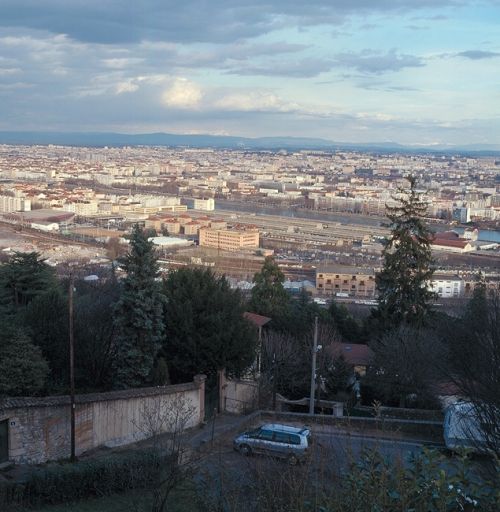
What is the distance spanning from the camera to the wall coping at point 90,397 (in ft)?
25.7

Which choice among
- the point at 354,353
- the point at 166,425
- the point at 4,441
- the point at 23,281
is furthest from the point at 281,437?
the point at 23,281

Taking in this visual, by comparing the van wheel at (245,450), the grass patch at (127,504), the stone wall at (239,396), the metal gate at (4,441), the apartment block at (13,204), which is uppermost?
the metal gate at (4,441)

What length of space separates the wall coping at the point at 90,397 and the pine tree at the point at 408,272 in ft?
23.1

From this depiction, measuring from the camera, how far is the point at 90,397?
343 inches

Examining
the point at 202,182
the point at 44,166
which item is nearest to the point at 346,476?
the point at 202,182

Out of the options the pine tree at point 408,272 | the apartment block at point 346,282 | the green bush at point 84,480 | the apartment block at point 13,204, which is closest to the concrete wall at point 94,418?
the green bush at point 84,480

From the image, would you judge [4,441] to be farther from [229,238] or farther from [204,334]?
[229,238]

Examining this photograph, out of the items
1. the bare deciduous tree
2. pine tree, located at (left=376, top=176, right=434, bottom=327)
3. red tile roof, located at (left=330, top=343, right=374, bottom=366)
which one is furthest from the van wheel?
pine tree, located at (left=376, top=176, right=434, bottom=327)

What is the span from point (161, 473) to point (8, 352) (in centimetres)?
290

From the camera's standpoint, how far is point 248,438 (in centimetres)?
873

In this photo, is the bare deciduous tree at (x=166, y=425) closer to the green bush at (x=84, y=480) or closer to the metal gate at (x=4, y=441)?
the green bush at (x=84, y=480)

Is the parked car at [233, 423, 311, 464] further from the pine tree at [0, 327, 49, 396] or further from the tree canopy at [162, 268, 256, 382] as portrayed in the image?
the tree canopy at [162, 268, 256, 382]

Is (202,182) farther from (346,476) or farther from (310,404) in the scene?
(346,476)

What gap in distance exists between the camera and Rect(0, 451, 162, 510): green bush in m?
6.83
